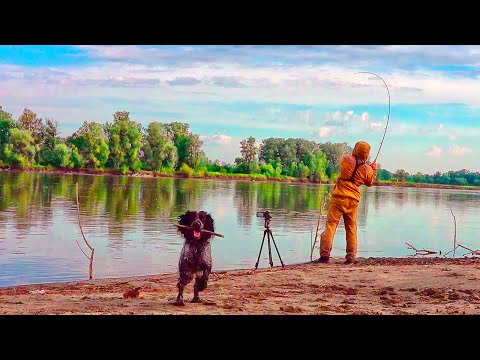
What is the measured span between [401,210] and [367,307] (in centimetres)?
2223

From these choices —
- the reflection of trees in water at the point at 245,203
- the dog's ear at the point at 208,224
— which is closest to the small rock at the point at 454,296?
the dog's ear at the point at 208,224

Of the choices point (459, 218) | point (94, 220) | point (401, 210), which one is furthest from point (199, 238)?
point (401, 210)

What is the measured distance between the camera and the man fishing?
9.12m

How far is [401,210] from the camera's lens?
2825 centimetres

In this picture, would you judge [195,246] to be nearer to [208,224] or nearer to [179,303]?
[208,224]

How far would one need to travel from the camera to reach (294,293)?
7.25 metres

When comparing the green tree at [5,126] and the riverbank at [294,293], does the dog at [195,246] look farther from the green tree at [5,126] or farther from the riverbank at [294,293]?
the green tree at [5,126]

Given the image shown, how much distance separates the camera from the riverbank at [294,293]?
246 inches

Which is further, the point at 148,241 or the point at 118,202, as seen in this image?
the point at 118,202

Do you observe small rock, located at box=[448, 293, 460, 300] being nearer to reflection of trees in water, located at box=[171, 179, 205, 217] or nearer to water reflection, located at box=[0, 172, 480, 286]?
water reflection, located at box=[0, 172, 480, 286]

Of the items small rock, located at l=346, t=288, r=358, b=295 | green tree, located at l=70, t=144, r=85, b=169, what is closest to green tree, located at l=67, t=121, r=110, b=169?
green tree, located at l=70, t=144, r=85, b=169
